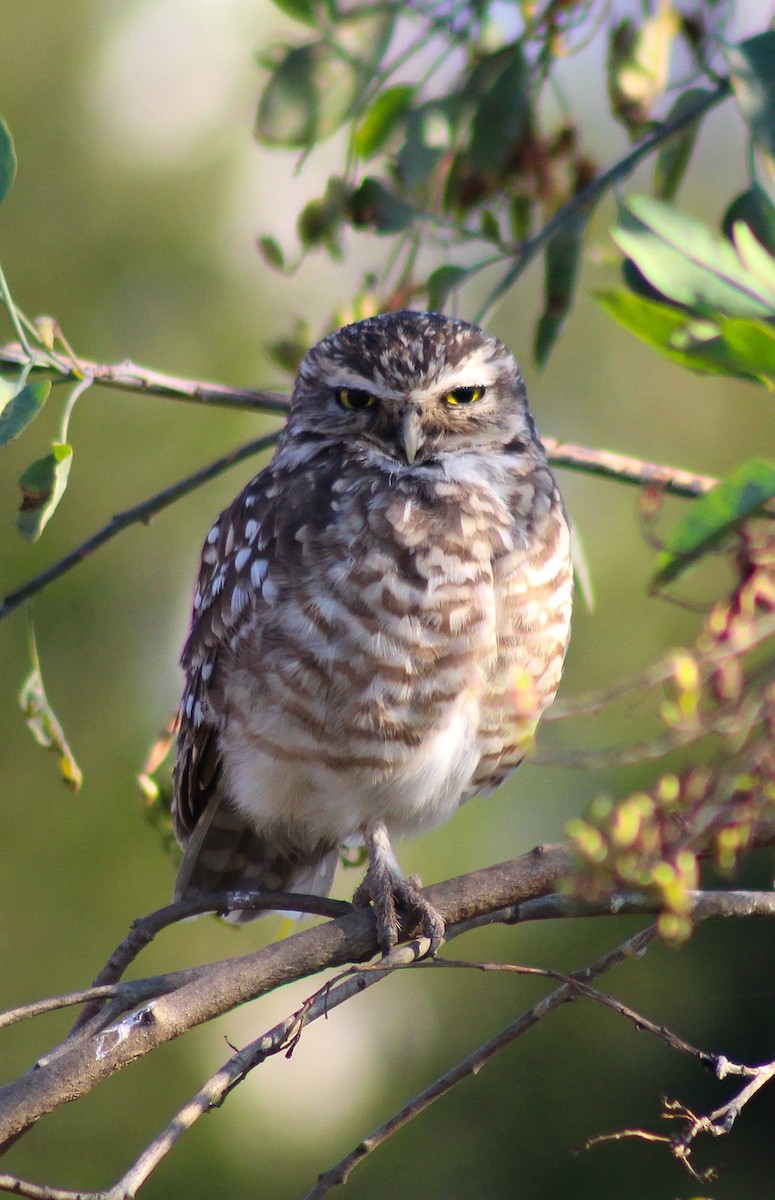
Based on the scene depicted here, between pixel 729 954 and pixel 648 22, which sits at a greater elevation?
pixel 648 22

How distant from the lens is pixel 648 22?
2.16 m

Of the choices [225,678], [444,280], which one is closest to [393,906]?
[225,678]

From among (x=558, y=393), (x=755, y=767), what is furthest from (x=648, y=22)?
(x=558, y=393)

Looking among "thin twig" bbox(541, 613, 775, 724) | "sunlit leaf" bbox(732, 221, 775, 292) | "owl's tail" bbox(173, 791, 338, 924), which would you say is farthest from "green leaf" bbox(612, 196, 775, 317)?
"owl's tail" bbox(173, 791, 338, 924)

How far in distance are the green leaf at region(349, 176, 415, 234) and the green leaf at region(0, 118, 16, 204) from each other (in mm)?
816

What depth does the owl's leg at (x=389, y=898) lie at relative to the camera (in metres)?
1.84

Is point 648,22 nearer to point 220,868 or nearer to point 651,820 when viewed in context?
point 651,820

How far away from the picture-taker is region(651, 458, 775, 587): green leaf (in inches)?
37.2

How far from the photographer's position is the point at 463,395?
2.53m

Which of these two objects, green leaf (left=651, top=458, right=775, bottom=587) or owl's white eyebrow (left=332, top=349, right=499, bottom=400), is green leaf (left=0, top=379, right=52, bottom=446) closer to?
green leaf (left=651, top=458, right=775, bottom=587)

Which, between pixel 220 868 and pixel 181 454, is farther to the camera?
pixel 181 454

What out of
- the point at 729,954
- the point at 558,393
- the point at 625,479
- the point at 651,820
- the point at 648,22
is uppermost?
the point at 648,22

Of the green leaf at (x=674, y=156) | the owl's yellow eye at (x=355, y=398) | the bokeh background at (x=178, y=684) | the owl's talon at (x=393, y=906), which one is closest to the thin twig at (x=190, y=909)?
the owl's talon at (x=393, y=906)

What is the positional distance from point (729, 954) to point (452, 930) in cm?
353
